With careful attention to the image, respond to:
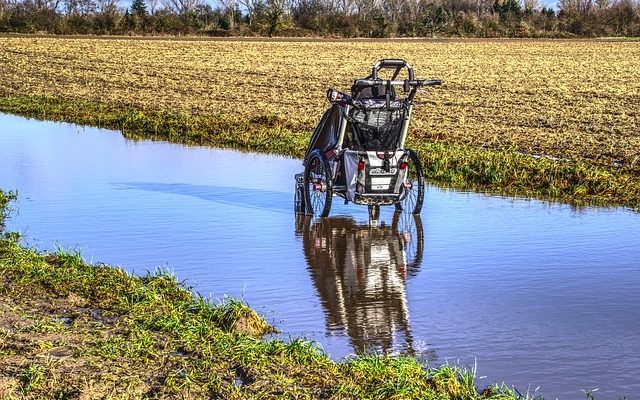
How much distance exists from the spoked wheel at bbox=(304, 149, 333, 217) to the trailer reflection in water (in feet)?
0.65

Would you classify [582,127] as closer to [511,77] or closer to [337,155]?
[337,155]

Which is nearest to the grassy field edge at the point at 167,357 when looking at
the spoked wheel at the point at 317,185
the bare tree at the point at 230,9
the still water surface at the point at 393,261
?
the still water surface at the point at 393,261

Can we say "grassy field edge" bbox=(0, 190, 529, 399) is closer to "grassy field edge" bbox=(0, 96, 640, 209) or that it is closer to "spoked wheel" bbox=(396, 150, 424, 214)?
"spoked wheel" bbox=(396, 150, 424, 214)

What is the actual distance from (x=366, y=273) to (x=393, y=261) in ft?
2.26

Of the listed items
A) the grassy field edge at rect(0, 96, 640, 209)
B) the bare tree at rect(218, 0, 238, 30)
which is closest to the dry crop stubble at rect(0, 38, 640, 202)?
the grassy field edge at rect(0, 96, 640, 209)

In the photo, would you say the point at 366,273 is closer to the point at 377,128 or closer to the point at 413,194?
the point at 377,128

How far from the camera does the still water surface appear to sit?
24.4ft

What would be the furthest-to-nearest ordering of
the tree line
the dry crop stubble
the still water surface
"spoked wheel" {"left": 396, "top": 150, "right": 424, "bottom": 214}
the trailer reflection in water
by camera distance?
the tree line, the dry crop stubble, "spoked wheel" {"left": 396, "top": 150, "right": 424, "bottom": 214}, the trailer reflection in water, the still water surface

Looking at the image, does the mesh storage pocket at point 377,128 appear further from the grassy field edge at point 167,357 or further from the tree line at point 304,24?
the tree line at point 304,24

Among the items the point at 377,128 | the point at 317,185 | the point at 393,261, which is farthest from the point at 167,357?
the point at 377,128

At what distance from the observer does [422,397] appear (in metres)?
5.99

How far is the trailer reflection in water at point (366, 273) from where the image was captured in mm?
7838

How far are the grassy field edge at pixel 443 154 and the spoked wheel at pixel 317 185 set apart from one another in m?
3.16

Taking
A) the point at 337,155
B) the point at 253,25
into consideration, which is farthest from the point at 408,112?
the point at 253,25
